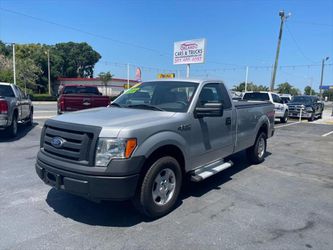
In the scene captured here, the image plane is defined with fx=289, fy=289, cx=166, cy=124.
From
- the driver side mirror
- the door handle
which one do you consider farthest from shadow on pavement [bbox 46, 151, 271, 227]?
the driver side mirror

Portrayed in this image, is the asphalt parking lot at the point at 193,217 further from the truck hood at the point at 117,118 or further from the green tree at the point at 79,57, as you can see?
the green tree at the point at 79,57

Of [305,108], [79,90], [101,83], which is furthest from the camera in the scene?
[101,83]

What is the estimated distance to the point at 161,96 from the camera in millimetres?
4855

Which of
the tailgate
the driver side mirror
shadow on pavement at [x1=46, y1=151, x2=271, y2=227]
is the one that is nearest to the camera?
shadow on pavement at [x1=46, y1=151, x2=271, y2=227]

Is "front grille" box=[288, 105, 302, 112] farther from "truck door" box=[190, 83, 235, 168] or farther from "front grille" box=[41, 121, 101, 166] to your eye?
"front grille" box=[41, 121, 101, 166]

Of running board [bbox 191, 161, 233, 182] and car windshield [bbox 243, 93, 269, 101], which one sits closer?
running board [bbox 191, 161, 233, 182]

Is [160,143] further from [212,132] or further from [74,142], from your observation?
[212,132]

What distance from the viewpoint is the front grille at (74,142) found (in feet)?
11.3

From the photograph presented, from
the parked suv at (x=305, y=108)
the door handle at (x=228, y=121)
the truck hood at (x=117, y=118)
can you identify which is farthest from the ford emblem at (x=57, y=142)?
the parked suv at (x=305, y=108)

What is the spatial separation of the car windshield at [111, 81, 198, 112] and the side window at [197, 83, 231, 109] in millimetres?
204

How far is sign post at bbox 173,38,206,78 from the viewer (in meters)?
21.9

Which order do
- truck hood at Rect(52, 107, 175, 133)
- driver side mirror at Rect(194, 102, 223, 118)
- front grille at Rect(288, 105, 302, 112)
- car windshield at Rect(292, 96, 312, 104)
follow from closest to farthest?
truck hood at Rect(52, 107, 175, 133) < driver side mirror at Rect(194, 102, 223, 118) < front grille at Rect(288, 105, 302, 112) < car windshield at Rect(292, 96, 312, 104)

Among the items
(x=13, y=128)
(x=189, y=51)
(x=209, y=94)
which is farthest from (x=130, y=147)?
(x=189, y=51)

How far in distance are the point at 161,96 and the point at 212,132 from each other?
3.47 ft
